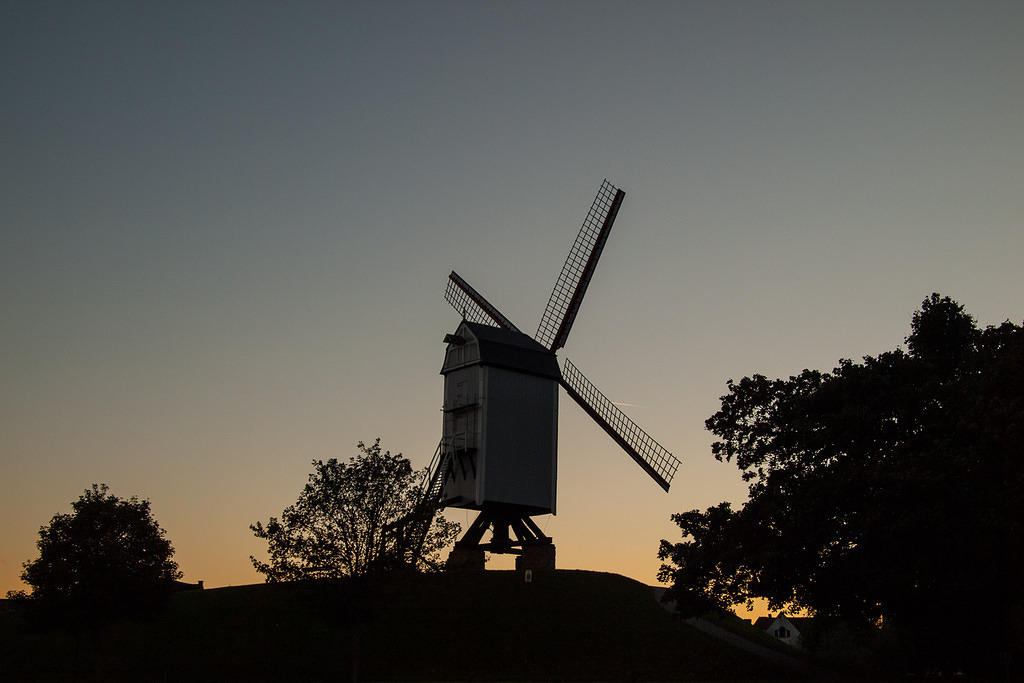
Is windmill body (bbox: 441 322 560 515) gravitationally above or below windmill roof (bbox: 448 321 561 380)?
below

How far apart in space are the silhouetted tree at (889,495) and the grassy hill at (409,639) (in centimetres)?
540

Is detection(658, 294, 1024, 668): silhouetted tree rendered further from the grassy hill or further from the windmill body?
the windmill body

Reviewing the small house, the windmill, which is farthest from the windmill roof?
the small house

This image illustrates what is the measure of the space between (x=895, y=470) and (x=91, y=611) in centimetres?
3013

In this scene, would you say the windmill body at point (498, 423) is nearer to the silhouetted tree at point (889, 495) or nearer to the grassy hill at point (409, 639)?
the grassy hill at point (409, 639)

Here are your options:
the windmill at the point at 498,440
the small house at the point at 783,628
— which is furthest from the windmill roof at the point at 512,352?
the small house at the point at 783,628

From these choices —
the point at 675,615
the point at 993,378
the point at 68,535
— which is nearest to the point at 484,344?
the point at 675,615

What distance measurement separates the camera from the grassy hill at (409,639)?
38.2 meters

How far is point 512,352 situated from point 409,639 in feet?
45.9

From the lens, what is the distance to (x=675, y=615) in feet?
125

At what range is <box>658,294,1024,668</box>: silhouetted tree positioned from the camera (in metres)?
31.1

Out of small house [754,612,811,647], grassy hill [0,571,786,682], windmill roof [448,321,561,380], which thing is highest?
windmill roof [448,321,561,380]

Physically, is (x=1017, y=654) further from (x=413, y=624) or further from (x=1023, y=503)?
(x=413, y=624)

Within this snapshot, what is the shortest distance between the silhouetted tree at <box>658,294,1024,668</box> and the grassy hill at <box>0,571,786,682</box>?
5396mm
